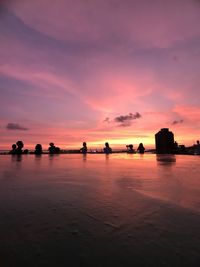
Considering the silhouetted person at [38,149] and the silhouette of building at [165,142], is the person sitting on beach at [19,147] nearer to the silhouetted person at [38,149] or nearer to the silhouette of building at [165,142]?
the silhouetted person at [38,149]

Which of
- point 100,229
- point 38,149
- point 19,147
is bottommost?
point 100,229

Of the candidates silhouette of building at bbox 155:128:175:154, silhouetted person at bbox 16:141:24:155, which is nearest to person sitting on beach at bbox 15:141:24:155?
silhouetted person at bbox 16:141:24:155

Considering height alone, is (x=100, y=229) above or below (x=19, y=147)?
below

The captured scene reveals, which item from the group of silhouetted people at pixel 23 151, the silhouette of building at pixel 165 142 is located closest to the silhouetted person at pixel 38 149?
the group of silhouetted people at pixel 23 151

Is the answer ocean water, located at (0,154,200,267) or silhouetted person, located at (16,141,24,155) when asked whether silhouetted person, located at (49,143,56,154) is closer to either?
silhouetted person, located at (16,141,24,155)

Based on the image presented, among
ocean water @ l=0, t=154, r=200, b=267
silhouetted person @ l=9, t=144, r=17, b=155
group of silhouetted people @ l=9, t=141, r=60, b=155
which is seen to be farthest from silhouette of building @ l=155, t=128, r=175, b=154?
ocean water @ l=0, t=154, r=200, b=267

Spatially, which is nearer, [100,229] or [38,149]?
[100,229]

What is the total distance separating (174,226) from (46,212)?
2.48m

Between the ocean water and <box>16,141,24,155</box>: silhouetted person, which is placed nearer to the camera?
the ocean water

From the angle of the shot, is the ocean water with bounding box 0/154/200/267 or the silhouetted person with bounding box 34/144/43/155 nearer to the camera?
the ocean water with bounding box 0/154/200/267

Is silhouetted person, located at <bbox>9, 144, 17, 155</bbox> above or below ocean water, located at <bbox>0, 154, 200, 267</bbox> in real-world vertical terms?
above

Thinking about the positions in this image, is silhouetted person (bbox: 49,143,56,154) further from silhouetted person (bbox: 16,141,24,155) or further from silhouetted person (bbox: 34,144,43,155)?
silhouetted person (bbox: 16,141,24,155)

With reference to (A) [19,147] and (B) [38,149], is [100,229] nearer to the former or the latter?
(B) [38,149]

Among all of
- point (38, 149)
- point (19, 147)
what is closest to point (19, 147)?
point (19, 147)
